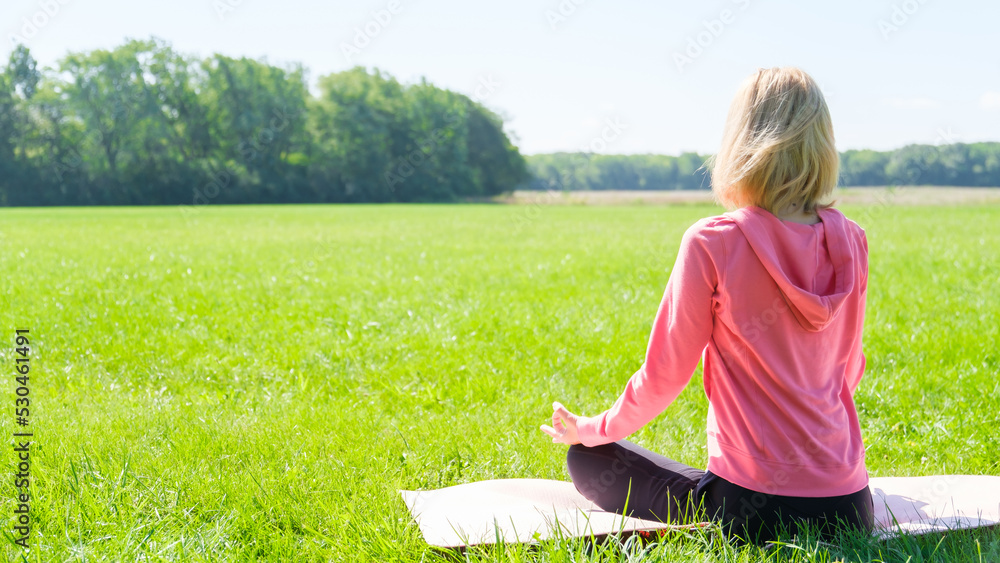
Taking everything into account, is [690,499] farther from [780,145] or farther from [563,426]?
[780,145]

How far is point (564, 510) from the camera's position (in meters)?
2.90

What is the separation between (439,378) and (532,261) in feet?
23.4

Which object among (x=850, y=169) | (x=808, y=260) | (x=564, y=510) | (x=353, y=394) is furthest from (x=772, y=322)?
(x=850, y=169)

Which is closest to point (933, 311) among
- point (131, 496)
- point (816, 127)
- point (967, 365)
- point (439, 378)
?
point (967, 365)

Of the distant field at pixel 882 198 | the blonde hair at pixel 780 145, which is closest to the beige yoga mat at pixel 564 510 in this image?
the blonde hair at pixel 780 145

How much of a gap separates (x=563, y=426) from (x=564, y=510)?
44 centimetres

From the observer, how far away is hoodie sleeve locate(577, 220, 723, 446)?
2.15 m

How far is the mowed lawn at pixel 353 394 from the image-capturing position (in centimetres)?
289

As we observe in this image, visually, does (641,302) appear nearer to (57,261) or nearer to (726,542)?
(726,542)

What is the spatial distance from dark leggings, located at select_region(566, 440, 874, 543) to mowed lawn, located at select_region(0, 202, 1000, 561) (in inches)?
4.4

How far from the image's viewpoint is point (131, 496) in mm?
3111

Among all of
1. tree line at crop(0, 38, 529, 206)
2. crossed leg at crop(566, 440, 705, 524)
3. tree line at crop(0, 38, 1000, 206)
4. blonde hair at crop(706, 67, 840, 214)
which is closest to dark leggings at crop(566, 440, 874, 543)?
crossed leg at crop(566, 440, 705, 524)

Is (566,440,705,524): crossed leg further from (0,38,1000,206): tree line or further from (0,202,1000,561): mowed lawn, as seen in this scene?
(0,38,1000,206): tree line

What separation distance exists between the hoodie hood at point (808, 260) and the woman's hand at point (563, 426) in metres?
0.91
